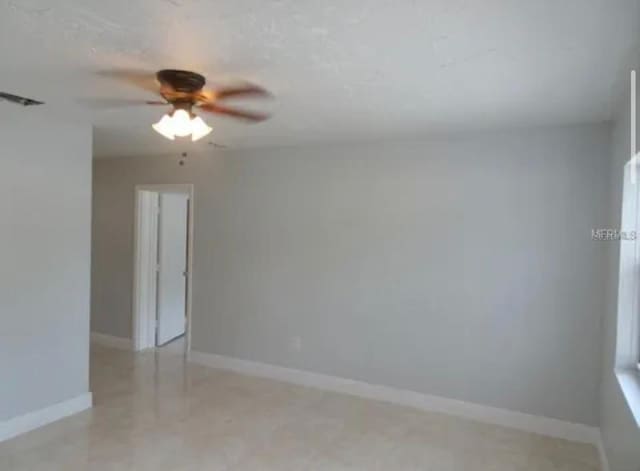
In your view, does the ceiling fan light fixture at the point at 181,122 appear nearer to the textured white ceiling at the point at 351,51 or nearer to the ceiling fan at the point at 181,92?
the ceiling fan at the point at 181,92

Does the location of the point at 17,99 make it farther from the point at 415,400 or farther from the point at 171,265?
the point at 415,400

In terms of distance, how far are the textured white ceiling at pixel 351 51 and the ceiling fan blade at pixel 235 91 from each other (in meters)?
0.12

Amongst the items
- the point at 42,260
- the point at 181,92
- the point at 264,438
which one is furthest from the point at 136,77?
the point at 264,438

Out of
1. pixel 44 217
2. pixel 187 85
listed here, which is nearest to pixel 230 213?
pixel 44 217

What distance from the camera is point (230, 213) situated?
195 inches

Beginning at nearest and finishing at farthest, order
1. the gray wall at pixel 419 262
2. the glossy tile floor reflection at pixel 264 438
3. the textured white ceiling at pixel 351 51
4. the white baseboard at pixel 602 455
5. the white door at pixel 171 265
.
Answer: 1. the textured white ceiling at pixel 351 51
2. the white baseboard at pixel 602 455
3. the glossy tile floor reflection at pixel 264 438
4. the gray wall at pixel 419 262
5. the white door at pixel 171 265

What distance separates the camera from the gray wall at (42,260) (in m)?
3.26

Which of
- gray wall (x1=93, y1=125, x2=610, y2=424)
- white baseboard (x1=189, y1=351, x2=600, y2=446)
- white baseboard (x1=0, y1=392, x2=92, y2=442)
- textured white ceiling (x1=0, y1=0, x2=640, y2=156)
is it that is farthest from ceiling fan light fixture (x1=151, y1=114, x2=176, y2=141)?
white baseboard (x1=189, y1=351, x2=600, y2=446)

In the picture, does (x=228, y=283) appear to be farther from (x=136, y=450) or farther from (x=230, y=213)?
(x=136, y=450)

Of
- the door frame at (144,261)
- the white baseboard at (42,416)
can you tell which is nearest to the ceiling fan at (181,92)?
the white baseboard at (42,416)

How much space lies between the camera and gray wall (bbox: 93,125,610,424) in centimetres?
346

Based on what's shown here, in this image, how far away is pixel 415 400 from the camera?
159 inches

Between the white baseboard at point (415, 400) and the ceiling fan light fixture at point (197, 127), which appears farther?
the white baseboard at point (415, 400)

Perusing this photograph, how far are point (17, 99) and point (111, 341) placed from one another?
11.4ft
